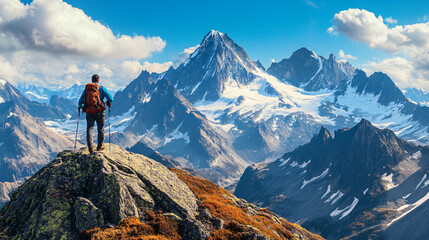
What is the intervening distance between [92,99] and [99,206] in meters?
8.26

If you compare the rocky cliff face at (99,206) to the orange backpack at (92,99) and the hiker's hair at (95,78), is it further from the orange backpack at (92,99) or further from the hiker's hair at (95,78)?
the hiker's hair at (95,78)

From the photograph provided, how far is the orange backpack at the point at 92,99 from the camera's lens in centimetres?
2317

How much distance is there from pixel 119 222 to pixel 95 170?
4.95 m

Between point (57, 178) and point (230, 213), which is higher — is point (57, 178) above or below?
above

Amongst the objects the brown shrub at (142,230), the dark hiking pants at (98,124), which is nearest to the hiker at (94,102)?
the dark hiking pants at (98,124)

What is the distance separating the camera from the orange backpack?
2317cm

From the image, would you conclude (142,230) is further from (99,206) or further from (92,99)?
(92,99)

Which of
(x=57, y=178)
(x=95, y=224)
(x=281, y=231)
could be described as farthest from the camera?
(x=281, y=231)

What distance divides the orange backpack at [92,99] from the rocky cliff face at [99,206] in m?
3.57

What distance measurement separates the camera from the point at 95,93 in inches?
918

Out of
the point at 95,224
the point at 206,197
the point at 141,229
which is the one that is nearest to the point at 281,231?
the point at 206,197

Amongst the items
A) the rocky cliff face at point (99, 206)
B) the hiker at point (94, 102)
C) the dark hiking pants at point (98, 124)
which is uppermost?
the hiker at point (94, 102)

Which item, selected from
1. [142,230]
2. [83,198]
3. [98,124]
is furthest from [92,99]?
[142,230]

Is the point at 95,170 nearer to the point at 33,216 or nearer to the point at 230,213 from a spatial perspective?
the point at 33,216
